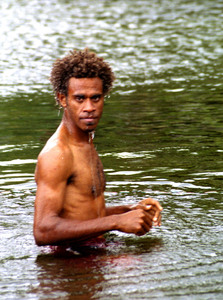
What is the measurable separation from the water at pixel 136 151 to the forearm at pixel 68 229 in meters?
0.25

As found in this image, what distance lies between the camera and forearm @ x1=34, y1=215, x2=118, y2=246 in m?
5.86

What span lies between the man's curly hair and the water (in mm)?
1483

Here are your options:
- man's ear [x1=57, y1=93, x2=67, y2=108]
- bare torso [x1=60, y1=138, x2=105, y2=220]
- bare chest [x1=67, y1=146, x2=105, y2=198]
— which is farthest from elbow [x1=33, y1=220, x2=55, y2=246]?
man's ear [x1=57, y1=93, x2=67, y2=108]

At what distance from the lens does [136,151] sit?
1046 centimetres

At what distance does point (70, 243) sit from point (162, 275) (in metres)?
1.00

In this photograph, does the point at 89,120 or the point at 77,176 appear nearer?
the point at 89,120

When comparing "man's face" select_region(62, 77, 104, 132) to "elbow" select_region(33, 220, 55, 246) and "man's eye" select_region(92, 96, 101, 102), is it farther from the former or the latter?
"elbow" select_region(33, 220, 55, 246)

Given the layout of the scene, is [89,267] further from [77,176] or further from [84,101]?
[84,101]

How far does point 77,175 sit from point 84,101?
24.9 inches

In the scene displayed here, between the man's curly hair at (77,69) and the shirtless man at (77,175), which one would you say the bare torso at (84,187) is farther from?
the man's curly hair at (77,69)

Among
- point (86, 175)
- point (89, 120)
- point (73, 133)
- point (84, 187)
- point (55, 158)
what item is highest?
point (89, 120)

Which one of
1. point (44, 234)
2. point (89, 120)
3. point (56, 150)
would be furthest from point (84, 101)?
point (44, 234)

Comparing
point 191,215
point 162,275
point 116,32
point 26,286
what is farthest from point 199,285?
point 116,32

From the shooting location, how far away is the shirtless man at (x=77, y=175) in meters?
5.90
